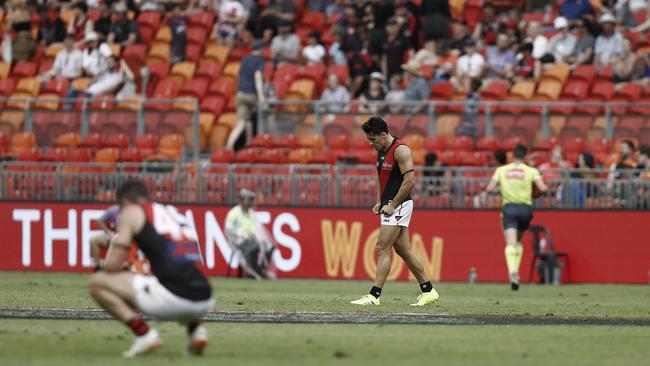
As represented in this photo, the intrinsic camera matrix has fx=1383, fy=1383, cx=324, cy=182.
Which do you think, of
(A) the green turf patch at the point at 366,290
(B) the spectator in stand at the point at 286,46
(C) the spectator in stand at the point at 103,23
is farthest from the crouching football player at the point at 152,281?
(C) the spectator in stand at the point at 103,23

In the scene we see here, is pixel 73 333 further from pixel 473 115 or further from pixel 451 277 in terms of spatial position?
pixel 473 115

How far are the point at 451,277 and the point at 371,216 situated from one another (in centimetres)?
189

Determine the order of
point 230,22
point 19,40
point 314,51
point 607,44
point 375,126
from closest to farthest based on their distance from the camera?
point 375,126
point 607,44
point 314,51
point 230,22
point 19,40

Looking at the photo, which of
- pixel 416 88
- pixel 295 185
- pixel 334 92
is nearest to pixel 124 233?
pixel 295 185

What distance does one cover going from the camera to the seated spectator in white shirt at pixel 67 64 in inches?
1284

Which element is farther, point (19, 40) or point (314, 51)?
point (19, 40)

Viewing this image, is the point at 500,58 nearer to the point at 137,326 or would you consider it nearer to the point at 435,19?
the point at 435,19

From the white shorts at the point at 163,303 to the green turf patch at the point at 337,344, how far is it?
349 millimetres

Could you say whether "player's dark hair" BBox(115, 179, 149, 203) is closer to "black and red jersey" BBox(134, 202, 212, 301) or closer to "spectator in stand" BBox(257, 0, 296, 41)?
"black and red jersey" BBox(134, 202, 212, 301)

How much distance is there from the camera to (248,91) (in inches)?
1147

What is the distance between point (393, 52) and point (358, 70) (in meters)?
0.89

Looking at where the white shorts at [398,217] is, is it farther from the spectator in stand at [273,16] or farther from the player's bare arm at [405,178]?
the spectator in stand at [273,16]

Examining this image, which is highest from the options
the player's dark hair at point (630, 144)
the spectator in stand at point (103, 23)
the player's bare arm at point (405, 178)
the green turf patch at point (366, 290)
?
the spectator in stand at point (103, 23)

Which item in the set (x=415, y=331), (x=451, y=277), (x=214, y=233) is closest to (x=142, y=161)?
(x=214, y=233)
